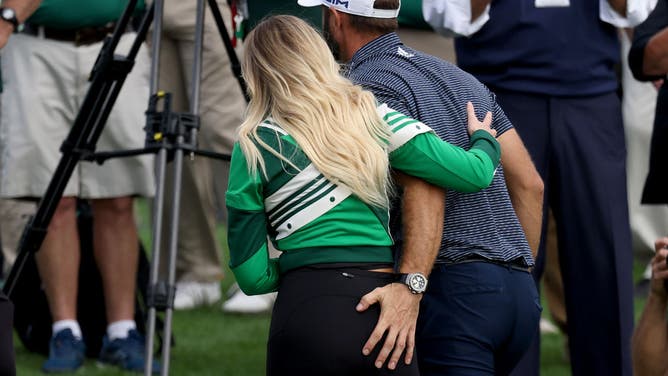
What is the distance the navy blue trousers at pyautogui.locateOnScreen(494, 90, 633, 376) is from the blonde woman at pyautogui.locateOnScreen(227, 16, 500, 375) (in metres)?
1.55

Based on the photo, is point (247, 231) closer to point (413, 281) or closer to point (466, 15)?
point (413, 281)

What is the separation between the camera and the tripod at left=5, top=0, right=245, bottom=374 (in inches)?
180

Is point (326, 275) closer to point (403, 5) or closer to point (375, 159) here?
point (375, 159)

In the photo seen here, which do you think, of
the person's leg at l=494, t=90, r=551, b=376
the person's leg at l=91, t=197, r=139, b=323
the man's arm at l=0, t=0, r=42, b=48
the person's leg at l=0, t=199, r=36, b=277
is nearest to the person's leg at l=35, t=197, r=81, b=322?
the person's leg at l=91, t=197, r=139, b=323

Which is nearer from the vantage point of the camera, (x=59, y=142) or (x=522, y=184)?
(x=522, y=184)

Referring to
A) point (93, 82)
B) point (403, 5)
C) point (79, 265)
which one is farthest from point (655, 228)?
point (93, 82)

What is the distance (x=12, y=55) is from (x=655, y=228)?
4.38m

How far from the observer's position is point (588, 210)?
525 cm

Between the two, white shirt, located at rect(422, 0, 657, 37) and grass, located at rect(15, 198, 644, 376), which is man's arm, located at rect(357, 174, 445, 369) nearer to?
white shirt, located at rect(422, 0, 657, 37)

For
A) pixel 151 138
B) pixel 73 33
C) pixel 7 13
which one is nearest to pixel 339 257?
pixel 151 138

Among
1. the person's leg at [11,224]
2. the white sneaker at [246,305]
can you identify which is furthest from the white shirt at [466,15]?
the person's leg at [11,224]

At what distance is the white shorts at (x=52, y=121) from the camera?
244 inches

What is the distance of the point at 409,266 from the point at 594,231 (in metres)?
1.82

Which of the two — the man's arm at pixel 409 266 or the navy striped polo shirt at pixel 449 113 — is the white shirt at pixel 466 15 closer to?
the navy striped polo shirt at pixel 449 113
